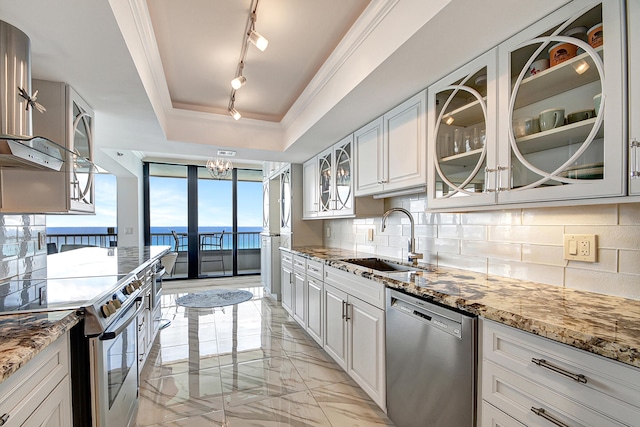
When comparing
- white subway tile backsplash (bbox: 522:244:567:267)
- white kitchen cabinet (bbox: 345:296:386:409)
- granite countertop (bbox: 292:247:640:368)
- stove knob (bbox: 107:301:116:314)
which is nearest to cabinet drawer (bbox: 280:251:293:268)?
white kitchen cabinet (bbox: 345:296:386:409)

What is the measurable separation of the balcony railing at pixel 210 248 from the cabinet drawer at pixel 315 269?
4.09 m

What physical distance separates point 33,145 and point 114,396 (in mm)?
1267

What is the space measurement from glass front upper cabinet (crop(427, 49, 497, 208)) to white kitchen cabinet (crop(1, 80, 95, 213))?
221 centimetres

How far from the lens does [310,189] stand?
404 centimetres

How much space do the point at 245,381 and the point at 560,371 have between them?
7.04ft

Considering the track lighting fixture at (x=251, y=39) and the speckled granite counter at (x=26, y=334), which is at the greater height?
the track lighting fixture at (x=251, y=39)

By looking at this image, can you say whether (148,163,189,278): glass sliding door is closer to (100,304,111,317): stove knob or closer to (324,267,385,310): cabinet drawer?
(324,267,385,310): cabinet drawer

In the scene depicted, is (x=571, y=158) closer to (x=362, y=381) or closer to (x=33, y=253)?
(x=362, y=381)

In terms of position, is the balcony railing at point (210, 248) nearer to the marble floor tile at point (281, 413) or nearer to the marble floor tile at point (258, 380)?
the marble floor tile at point (258, 380)

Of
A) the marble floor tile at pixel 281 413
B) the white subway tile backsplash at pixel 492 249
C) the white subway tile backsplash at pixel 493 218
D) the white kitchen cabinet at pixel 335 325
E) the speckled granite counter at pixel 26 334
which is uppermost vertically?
the white subway tile backsplash at pixel 493 218

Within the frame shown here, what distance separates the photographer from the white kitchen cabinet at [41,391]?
2.81 feet

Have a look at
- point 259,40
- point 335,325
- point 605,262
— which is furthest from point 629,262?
point 259,40

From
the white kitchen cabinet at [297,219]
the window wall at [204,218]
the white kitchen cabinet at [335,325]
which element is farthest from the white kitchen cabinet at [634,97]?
the window wall at [204,218]

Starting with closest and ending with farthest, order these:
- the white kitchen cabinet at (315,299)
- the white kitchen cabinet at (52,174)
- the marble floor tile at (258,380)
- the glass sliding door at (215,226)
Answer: the white kitchen cabinet at (52,174), the marble floor tile at (258,380), the white kitchen cabinet at (315,299), the glass sliding door at (215,226)
